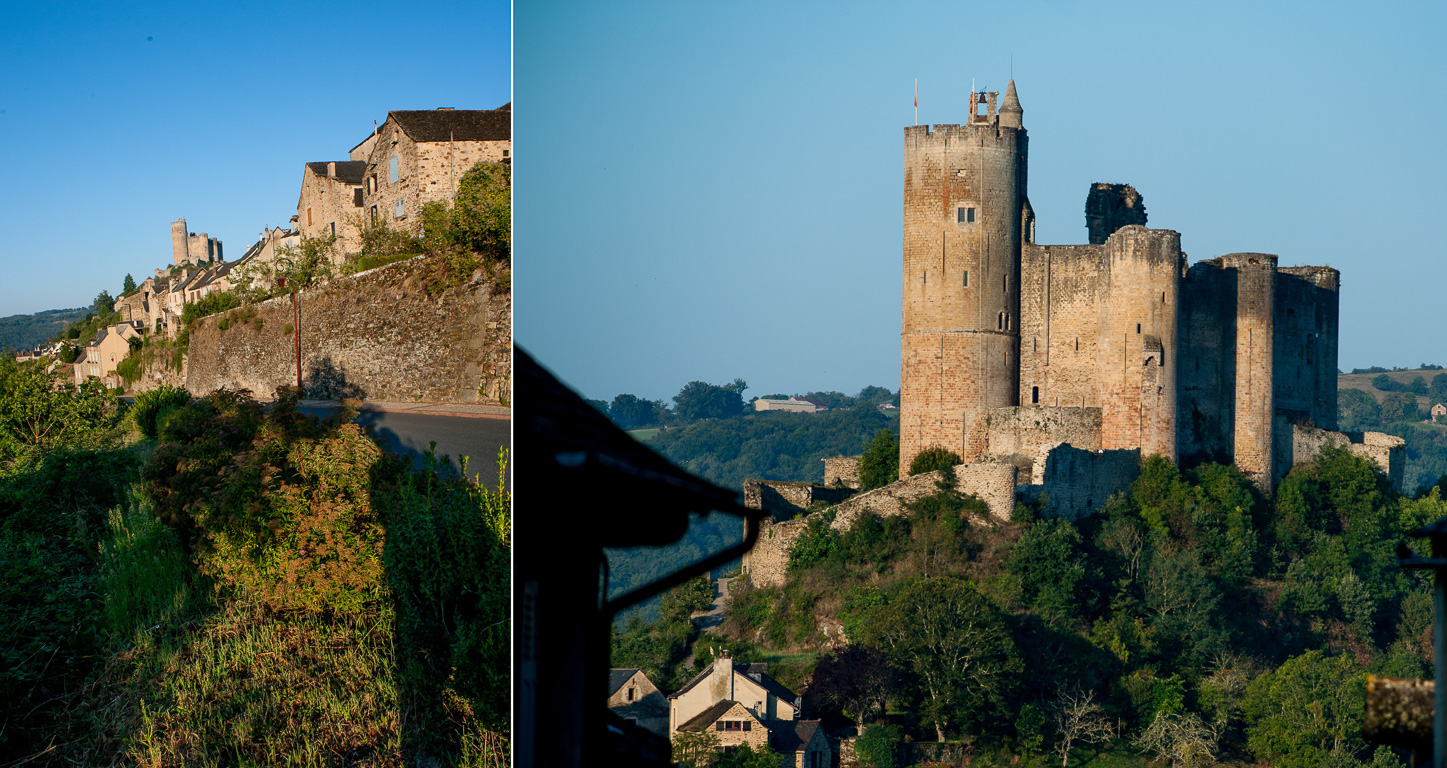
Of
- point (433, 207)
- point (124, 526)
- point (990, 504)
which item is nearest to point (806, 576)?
point (990, 504)

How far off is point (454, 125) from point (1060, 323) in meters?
15.0

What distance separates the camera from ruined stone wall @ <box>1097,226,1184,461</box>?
2861 cm

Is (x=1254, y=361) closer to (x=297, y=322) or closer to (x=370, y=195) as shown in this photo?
(x=370, y=195)

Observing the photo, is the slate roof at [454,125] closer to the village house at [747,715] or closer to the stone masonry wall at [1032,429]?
the village house at [747,715]

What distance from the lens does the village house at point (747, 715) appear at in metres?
23.5

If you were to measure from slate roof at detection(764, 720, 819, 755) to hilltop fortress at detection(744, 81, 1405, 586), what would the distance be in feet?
12.5

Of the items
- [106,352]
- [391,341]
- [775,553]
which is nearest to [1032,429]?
[775,553]

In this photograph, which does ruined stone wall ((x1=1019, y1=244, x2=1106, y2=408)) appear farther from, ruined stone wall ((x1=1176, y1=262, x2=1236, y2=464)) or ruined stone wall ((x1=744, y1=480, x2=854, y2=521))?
ruined stone wall ((x1=744, y1=480, x2=854, y2=521))

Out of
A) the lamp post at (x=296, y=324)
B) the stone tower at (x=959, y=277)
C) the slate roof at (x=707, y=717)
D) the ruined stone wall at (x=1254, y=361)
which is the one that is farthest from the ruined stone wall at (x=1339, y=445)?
the lamp post at (x=296, y=324)

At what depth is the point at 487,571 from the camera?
10.3 m

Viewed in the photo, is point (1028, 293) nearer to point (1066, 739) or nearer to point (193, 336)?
point (1066, 739)

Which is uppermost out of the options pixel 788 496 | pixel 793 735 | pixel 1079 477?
pixel 1079 477

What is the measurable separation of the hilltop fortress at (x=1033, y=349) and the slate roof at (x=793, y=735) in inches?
150

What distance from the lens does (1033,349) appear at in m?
29.7
